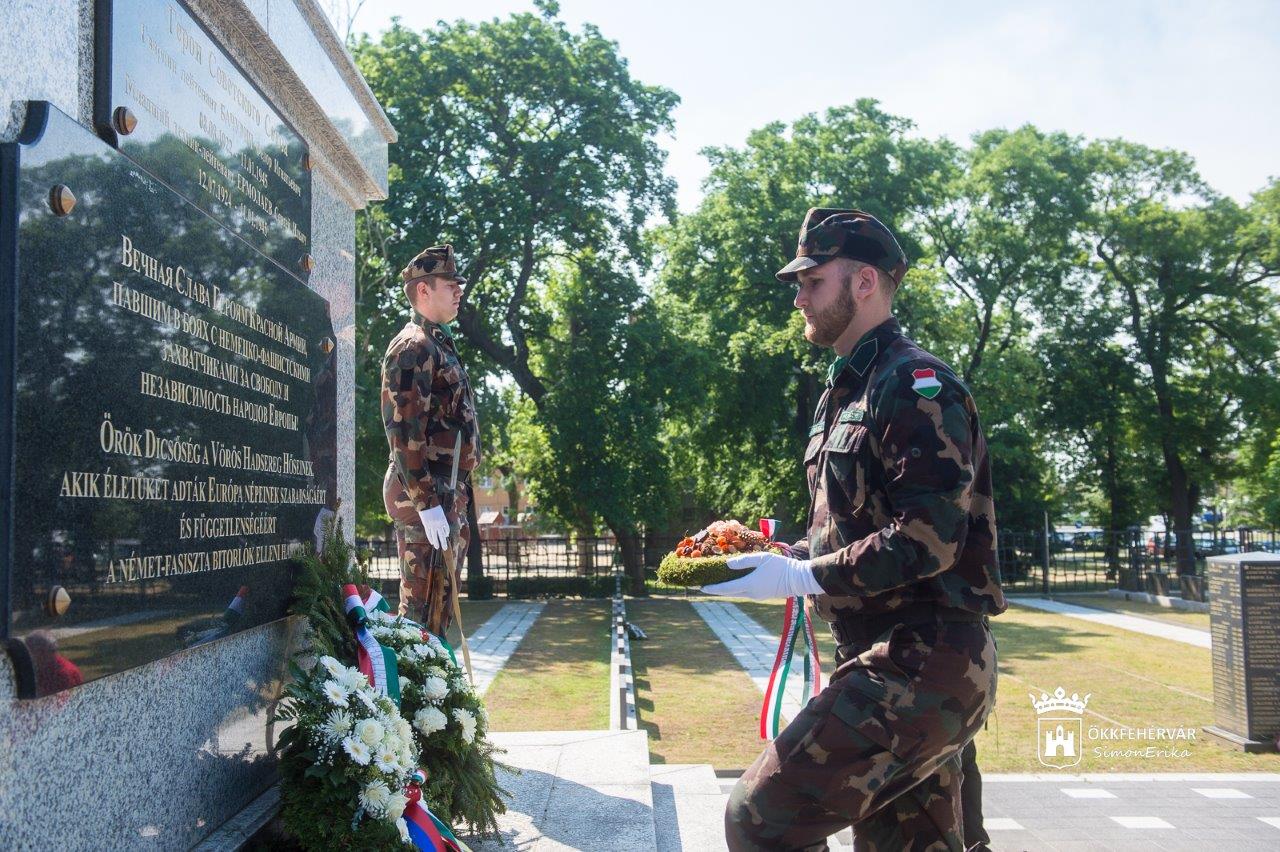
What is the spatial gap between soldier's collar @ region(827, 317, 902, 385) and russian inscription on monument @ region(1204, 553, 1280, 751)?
642cm

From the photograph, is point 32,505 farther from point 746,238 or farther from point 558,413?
point 746,238

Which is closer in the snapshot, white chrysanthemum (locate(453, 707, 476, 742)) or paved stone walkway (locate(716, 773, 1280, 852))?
white chrysanthemum (locate(453, 707, 476, 742))

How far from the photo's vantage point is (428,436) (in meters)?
5.13

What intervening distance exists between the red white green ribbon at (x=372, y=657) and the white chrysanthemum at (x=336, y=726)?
12.0 inches

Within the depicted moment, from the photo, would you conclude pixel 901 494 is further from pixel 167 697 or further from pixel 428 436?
pixel 428 436

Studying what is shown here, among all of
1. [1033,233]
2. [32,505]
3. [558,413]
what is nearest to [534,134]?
[558,413]

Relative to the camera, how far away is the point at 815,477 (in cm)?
335

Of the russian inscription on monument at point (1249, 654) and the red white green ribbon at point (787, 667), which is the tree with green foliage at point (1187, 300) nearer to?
the russian inscription on monument at point (1249, 654)

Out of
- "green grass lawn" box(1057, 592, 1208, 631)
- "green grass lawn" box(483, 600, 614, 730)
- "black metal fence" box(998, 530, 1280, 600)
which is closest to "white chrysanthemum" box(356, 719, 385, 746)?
"green grass lawn" box(483, 600, 614, 730)

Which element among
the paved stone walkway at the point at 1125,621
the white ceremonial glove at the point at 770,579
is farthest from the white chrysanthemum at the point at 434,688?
the paved stone walkway at the point at 1125,621

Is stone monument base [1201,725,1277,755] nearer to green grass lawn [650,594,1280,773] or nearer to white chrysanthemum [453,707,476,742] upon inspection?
green grass lawn [650,594,1280,773]

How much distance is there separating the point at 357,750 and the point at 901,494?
198cm

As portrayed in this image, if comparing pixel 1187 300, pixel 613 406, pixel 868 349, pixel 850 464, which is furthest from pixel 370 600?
pixel 1187 300

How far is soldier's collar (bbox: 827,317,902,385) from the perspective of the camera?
3.17 m
